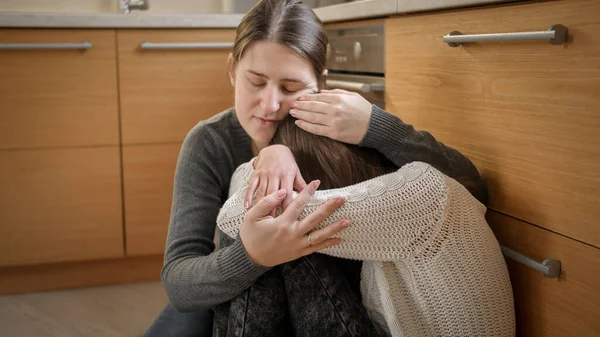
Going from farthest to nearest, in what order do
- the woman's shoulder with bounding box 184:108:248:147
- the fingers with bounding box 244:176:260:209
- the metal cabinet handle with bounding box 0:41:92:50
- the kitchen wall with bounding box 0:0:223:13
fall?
1. the kitchen wall with bounding box 0:0:223:13
2. the metal cabinet handle with bounding box 0:41:92:50
3. the woman's shoulder with bounding box 184:108:248:147
4. the fingers with bounding box 244:176:260:209

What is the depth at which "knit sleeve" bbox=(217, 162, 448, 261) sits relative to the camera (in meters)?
0.98

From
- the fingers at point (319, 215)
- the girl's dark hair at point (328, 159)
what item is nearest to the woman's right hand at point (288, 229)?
the fingers at point (319, 215)

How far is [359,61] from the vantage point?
6.08 ft

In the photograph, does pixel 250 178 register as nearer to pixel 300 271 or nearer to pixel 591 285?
pixel 300 271

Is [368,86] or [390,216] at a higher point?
[368,86]

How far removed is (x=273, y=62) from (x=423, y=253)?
1.59 feet

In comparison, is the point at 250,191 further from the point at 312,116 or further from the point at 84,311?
the point at 84,311

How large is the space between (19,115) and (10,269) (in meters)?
0.57

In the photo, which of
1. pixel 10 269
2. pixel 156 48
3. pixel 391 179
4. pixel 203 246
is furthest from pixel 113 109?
pixel 391 179

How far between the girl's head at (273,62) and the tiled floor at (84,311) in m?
1.14

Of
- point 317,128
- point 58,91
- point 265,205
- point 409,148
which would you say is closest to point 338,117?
point 317,128

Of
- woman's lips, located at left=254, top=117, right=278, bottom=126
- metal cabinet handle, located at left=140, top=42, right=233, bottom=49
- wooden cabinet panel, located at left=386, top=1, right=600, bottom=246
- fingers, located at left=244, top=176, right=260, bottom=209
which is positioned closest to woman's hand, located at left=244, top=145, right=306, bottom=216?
fingers, located at left=244, top=176, right=260, bottom=209

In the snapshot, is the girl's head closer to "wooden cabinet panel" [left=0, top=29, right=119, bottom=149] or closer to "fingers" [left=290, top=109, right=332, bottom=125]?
"fingers" [left=290, top=109, right=332, bottom=125]

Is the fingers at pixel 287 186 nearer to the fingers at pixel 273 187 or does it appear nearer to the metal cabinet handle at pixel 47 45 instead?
the fingers at pixel 273 187
